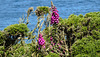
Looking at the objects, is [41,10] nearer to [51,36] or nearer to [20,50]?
[51,36]

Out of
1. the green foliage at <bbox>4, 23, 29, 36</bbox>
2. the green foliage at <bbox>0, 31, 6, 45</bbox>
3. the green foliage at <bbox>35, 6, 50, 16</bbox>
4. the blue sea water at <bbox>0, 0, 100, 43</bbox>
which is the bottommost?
the blue sea water at <bbox>0, 0, 100, 43</bbox>

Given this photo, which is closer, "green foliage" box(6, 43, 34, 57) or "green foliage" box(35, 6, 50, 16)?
"green foliage" box(6, 43, 34, 57)

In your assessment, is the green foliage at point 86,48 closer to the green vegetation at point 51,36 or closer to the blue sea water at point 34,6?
the green vegetation at point 51,36

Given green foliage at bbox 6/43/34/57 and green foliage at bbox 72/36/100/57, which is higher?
green foliage at bbox 72/36/100/57

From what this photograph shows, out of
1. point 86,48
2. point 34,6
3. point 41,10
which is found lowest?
point 34,6

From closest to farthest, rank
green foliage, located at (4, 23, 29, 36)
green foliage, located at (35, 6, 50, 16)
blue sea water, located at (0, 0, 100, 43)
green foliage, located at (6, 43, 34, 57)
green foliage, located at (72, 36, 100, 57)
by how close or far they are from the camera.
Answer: green foliage, located at (72, 36, 100, 57) → green foliage, located at (6, 43, 34, 57) → green foliage, located at (4, 23, 29, 36) → green foliage, located at (35, 6, 50, 16) → blue sea water, located at (0, 0, 100, 43)

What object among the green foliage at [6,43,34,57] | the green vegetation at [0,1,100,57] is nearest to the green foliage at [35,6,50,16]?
the green vegetation at [0,1,100,57]

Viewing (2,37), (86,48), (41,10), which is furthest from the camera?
(41,10)

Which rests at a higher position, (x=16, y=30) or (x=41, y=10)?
(x=41, y=10)

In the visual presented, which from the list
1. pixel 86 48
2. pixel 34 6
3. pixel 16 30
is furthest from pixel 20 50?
pixel 34 6

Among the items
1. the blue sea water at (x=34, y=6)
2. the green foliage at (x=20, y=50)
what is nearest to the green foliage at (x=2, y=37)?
the green foliage at (x=20, y=50)

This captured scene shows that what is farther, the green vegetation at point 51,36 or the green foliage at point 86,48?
the green vegetation at point 51,36

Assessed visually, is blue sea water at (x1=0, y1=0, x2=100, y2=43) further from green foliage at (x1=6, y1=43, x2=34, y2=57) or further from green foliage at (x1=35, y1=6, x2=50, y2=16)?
green foliage at (x1=6, y1=43, x2=34, y2=57)

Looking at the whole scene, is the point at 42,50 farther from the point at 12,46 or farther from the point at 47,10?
the point at 47,10
